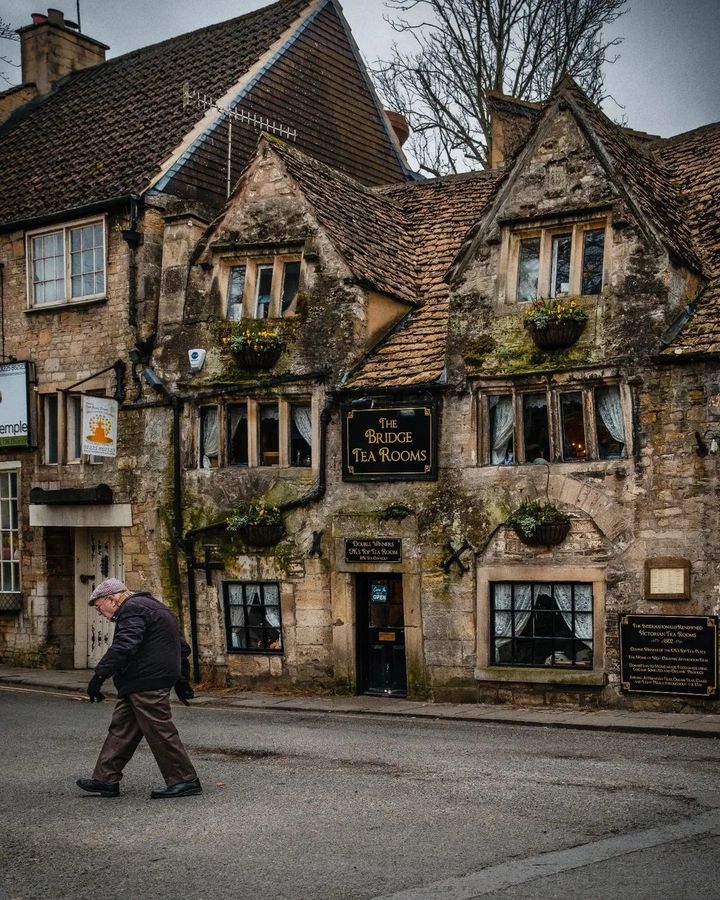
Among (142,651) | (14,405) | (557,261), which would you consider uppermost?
(557,261)

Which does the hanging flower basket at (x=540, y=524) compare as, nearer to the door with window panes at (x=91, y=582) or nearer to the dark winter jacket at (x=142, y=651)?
the dark winter jacket at (x=142, y=651)

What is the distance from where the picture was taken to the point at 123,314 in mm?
22188

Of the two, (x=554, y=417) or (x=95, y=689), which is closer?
(x=95, y=689)

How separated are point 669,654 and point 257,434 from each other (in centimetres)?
777

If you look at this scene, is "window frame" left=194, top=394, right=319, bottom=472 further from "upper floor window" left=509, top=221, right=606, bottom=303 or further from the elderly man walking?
the elderly man walking

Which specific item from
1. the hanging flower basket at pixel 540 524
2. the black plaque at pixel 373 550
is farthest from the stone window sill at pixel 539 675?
the black plaque at pixel 373 550

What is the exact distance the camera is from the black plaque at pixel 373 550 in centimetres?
1870

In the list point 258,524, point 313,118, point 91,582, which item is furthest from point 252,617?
point 313,118

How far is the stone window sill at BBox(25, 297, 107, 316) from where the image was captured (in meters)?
22.5

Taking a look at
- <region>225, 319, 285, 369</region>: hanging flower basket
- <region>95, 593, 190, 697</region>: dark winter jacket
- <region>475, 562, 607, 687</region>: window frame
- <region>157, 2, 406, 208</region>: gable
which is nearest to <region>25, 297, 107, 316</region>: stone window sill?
<region>157, 2, 406, 208</region>: gable

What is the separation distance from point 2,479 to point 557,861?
1848 centimetres

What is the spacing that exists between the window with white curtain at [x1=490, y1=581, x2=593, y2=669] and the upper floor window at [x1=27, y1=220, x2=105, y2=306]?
32.7 feet

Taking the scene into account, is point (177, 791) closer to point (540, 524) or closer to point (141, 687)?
point (141, 687)

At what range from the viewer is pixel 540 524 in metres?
17.3
